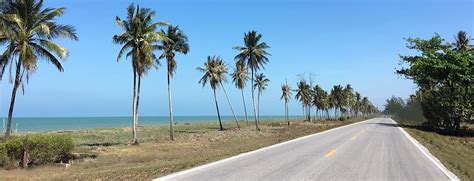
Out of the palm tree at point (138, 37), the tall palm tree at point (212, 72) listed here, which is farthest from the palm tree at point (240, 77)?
the palm tree at point (138, 37)

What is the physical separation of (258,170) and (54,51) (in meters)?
16.4

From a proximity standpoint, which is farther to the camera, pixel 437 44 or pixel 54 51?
pixel 437 44

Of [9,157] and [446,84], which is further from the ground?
[446,84]

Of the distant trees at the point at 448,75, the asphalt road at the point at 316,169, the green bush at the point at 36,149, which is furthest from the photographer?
the distant trees at the point at 448,75

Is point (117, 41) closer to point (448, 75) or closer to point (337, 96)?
point (448, 75)

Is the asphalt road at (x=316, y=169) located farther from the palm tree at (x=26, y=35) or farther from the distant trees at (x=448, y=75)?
the distant trees at (x=448, y=75)

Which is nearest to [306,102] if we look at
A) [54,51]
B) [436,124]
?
[436,124]

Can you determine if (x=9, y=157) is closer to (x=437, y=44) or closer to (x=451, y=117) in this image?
(x=451, y=117)

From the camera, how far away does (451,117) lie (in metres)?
45.9

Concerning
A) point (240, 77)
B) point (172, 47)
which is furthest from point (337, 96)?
point (172, 47)

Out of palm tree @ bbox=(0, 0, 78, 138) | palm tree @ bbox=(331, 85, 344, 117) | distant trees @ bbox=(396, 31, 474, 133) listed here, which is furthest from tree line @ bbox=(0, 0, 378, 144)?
palm tree @ bbox=(331, 85, 344, 117)

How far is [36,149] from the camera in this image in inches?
731

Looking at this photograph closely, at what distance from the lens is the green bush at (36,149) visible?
1794cm

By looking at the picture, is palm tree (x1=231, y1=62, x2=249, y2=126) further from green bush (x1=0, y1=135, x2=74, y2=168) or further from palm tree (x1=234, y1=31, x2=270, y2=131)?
green bush (x1=0, y1=135, x2=74, y2=168)
